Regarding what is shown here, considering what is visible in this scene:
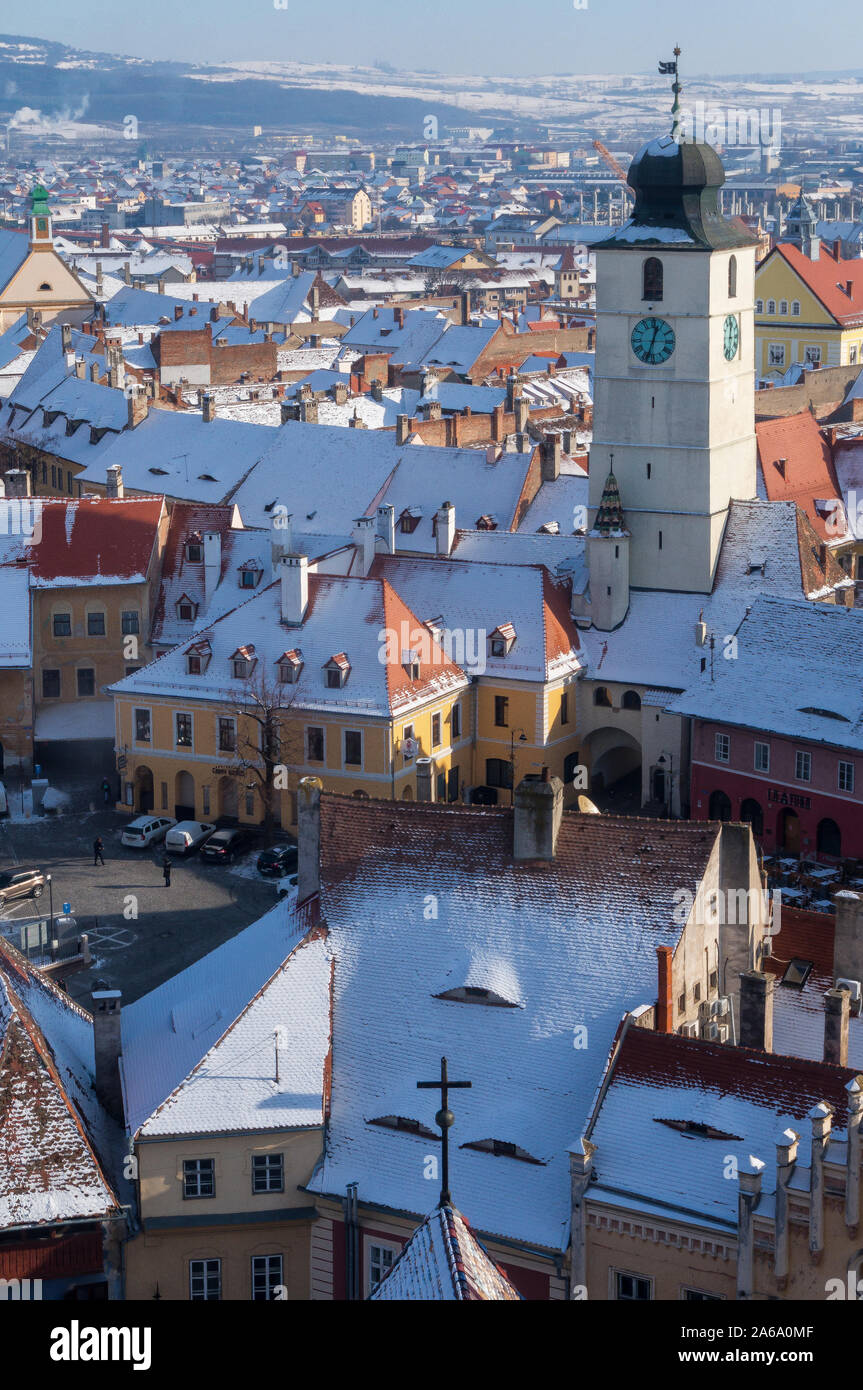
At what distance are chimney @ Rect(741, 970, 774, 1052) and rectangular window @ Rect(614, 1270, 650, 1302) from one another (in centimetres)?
479

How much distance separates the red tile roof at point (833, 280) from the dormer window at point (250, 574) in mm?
69128

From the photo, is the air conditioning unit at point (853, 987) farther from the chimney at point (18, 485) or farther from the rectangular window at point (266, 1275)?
the chimney at point (18, 485)

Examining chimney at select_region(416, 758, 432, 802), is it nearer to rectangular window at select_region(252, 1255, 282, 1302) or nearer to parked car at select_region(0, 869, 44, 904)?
parked car at select_region(0, 869, 44, 904)

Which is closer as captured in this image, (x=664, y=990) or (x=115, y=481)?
(x=664, y=990)

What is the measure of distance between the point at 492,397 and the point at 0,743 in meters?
43.7

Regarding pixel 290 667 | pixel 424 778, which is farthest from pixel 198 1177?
pixel 290 667

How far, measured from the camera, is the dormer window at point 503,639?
7019 cm

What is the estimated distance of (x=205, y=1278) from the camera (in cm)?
3856

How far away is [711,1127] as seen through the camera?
3619 cm

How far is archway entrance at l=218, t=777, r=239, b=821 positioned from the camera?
69.0m

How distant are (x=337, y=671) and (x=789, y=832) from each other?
574 inches

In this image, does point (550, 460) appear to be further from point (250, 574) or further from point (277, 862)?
point (277, 862)

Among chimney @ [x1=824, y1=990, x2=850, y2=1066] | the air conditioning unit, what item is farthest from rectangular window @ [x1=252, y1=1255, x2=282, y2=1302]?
the air conditioning unit

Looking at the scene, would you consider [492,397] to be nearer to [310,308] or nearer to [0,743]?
[0,743]
